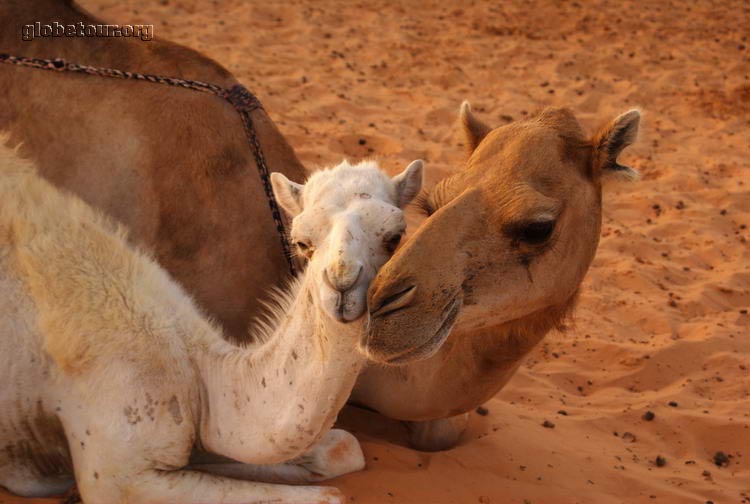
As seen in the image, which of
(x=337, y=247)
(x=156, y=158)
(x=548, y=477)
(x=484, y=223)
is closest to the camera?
(x=337, y=247)

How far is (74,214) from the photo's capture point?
3.46 metres

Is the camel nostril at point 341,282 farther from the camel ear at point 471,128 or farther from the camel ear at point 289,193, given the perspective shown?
the camel ear at point 471,128

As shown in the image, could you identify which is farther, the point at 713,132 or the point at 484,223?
the point at 713,132

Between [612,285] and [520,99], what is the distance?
3585 mm

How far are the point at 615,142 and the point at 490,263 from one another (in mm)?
756

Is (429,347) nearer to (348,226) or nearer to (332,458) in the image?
(348,226)

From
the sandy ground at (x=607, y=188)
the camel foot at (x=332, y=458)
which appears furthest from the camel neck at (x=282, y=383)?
the sandy ground at (x=607, y=188)

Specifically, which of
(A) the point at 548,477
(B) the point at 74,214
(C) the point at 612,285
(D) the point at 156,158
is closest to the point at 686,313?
(C) the point at 612,285

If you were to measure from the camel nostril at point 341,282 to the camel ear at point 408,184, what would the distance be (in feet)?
1.87

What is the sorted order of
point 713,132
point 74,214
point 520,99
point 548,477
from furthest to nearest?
1. point 520,99
2. point 713,132
3. point 548,477
4. point 74,214

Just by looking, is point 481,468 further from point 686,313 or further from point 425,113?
point 425,113

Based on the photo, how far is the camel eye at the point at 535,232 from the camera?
10.2 feet

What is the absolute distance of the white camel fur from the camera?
9.94 ft

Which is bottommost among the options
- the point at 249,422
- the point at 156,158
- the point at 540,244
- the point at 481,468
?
the point at 481,468
